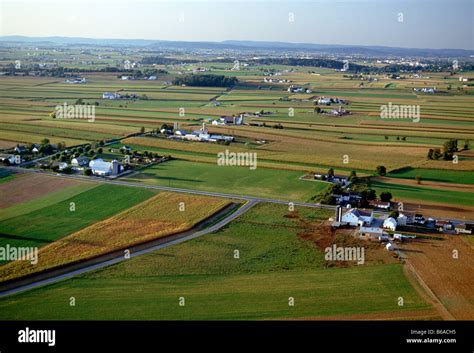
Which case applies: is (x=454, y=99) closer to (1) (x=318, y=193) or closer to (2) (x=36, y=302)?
(1) (x=318, y=193)

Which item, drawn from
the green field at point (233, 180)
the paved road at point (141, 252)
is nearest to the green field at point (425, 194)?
the green field at point (233, 180)

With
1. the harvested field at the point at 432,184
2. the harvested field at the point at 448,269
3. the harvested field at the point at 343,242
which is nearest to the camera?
the harvested field at the point at 448,269

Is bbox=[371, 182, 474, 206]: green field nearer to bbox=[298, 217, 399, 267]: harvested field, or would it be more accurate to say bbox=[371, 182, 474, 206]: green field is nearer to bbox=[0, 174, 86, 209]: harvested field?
bbox=[298, 217, 399, 267]: harvested field

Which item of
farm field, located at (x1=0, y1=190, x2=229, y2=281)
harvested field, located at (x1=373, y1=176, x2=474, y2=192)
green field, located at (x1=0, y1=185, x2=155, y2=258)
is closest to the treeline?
harvested field, located at (x1=373, y1=176, x2=474, y2=192)

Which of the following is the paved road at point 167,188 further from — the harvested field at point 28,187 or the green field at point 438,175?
the green field at point 438,175

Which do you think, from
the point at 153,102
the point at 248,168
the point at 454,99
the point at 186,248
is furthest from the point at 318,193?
the point at 454,99
